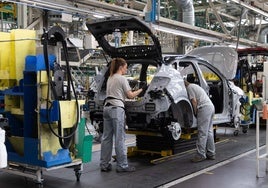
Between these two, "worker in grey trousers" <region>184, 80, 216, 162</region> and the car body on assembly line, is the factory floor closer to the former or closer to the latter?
"worker in grey trousers" <region>184, 80, 216, 162</region>

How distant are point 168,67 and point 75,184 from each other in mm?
2392

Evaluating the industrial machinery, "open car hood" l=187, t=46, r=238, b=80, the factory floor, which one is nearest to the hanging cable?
the industrial machinery

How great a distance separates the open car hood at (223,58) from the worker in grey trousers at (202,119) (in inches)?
97.1

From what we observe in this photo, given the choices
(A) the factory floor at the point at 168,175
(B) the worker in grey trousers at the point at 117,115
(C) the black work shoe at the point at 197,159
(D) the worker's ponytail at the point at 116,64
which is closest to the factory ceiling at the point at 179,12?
(D) the worker's ponytail at the point at 116,64

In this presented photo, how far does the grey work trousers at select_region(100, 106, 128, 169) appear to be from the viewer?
18.2 feet

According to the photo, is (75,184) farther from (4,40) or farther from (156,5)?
(156,5)

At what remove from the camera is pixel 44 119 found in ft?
15.3

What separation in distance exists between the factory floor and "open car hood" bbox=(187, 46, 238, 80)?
7.62 feet

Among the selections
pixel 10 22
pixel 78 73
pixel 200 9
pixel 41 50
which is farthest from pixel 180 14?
pixel 41 50

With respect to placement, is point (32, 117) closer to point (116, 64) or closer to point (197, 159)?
point (116, 64)

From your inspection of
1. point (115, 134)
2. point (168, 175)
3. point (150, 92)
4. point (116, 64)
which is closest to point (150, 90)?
point (150, 92)

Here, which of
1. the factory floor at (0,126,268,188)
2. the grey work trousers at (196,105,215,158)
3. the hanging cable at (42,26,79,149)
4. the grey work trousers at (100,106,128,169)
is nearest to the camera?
the hanging cable at (42,26,79,149)

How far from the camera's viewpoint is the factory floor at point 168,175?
5.06 metres

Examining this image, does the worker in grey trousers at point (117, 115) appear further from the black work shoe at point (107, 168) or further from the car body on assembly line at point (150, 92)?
the car body on assembly line at point (150, 92)
